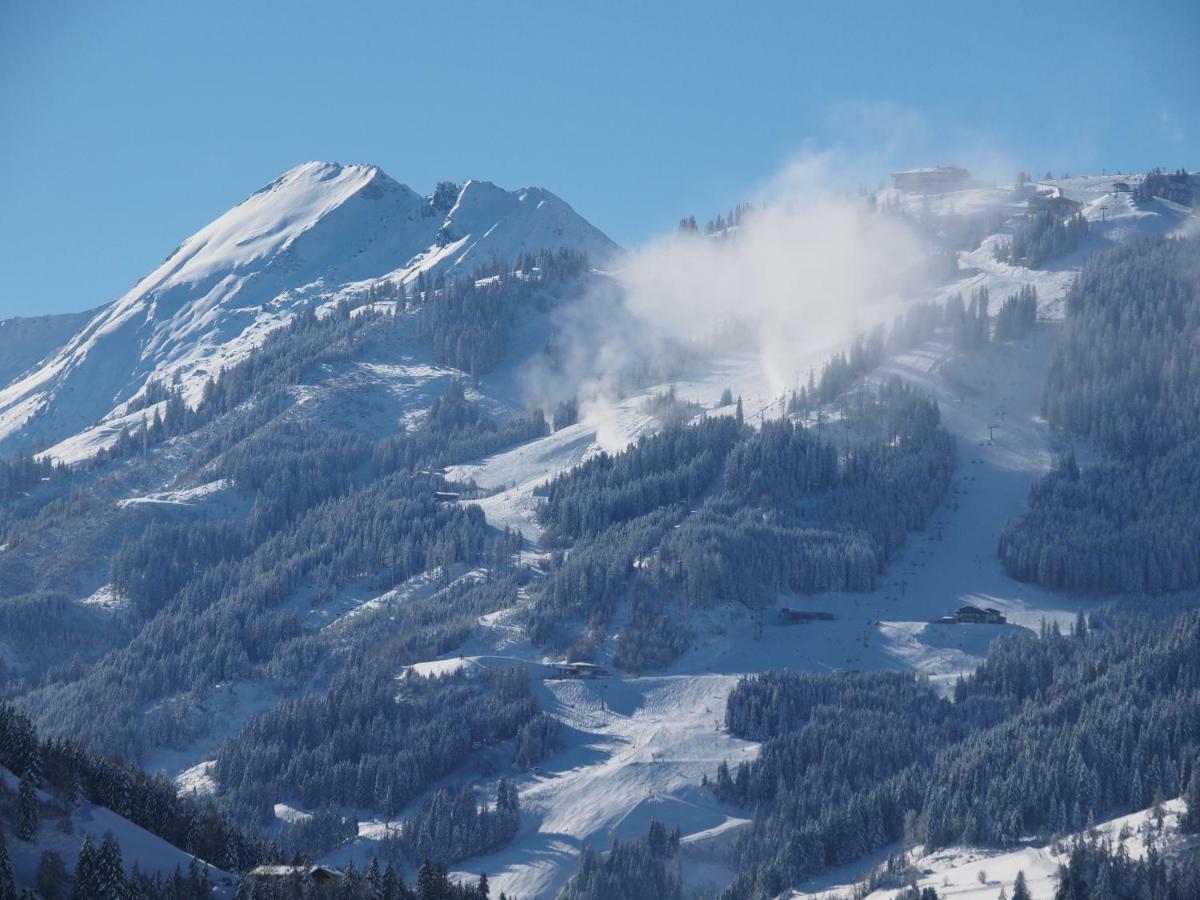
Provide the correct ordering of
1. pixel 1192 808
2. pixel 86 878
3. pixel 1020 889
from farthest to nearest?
pixel 1192 808 < pixel 1020 889 < pixel 86 878

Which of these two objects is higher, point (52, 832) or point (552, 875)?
point (52, 832)

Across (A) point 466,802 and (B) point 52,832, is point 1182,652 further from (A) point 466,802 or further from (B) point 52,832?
(B) point 52,832

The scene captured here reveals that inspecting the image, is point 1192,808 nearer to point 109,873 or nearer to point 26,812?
point 109,873

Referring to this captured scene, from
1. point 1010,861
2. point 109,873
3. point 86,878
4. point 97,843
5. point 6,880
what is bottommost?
point 1010,861

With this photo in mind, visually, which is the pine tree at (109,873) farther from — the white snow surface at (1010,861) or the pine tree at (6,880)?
the white snow surface at (1010,861)

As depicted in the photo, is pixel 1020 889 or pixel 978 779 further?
pixel 978 779

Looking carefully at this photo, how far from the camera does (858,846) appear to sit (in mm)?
178750

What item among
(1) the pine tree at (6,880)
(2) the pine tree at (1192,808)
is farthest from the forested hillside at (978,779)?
(1) the pine tree at (6,880)

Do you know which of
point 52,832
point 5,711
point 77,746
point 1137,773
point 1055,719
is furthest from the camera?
point 1055,719

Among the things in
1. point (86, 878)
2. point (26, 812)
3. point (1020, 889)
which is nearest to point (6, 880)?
point (86, 878)

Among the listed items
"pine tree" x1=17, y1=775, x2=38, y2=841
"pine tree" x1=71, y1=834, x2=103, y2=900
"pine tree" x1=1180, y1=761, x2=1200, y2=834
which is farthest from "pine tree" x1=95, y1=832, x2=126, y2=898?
"pine tree" x1=1180, y1=761, x2=1200, y2=834

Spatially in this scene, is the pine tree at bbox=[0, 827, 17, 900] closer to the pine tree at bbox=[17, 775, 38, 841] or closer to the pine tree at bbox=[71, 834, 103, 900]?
the pine tree at bbox=[71, 834, 103, 900]

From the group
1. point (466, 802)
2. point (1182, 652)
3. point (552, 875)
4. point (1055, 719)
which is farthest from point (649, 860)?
point (1182, 652)

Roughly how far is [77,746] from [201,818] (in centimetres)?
1078
